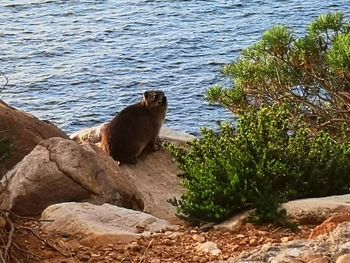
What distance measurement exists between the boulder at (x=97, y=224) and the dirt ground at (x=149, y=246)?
82mm

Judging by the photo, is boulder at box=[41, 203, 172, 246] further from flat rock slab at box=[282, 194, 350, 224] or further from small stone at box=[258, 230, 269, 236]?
flat rock slab at box=[282, 194, 350, 224]

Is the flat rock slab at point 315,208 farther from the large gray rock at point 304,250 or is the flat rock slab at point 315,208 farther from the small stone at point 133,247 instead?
the large gray rock at point 304,250

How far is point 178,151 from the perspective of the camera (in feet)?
28.5

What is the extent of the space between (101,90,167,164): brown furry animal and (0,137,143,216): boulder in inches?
110

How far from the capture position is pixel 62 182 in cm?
842

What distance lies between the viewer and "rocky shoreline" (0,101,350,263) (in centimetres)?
504

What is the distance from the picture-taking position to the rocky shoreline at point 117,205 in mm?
5043

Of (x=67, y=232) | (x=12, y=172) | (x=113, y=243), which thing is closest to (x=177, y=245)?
(x=113, y=243)

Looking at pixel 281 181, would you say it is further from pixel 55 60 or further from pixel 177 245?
pixel 55 60

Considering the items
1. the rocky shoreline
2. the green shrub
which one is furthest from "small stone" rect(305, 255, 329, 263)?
the green shrub

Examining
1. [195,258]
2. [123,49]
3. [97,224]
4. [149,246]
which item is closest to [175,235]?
[149,246]

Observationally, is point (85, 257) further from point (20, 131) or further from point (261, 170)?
point (20, 131)

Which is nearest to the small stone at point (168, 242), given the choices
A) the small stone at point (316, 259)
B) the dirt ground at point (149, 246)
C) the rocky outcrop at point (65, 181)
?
the dirt ground at point (149, 246)

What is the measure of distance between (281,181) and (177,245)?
1.47 meters
